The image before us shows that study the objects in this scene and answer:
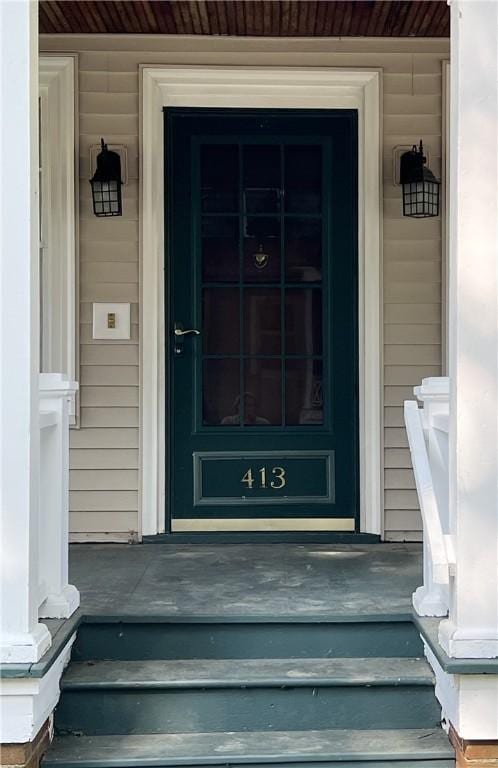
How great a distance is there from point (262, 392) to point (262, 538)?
0.77 metres

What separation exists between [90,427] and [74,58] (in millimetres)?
1934

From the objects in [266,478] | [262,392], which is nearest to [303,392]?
[262,392]

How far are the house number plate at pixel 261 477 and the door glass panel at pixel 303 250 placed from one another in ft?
3.13

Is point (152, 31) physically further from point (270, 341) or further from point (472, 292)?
point (472, 292)

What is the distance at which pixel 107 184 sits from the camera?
4.14 m

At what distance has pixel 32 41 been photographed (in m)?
2.43

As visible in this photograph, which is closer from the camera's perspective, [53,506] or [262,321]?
[53,506]

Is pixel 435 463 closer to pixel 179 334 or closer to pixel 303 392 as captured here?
pixel 303 392

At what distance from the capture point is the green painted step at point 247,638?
2.87 m

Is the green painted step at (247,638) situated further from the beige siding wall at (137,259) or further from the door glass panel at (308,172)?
the door glass panel at (308,172)

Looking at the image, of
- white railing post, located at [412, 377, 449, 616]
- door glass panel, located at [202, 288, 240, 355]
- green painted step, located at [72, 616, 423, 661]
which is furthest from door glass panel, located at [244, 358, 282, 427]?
green painted step, located at [72, 616, 423, 661]

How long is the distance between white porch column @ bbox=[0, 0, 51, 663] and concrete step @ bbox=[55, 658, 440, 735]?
385mm

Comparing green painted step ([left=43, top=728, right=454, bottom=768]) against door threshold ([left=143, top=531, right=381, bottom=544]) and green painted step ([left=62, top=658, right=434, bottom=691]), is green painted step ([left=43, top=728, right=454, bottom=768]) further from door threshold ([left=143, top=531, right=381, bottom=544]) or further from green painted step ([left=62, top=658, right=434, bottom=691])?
door threshold ([left=143, top=531, right=381, bottom=544])

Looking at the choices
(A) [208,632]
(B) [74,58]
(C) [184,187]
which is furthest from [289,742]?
(B) [74,58]
